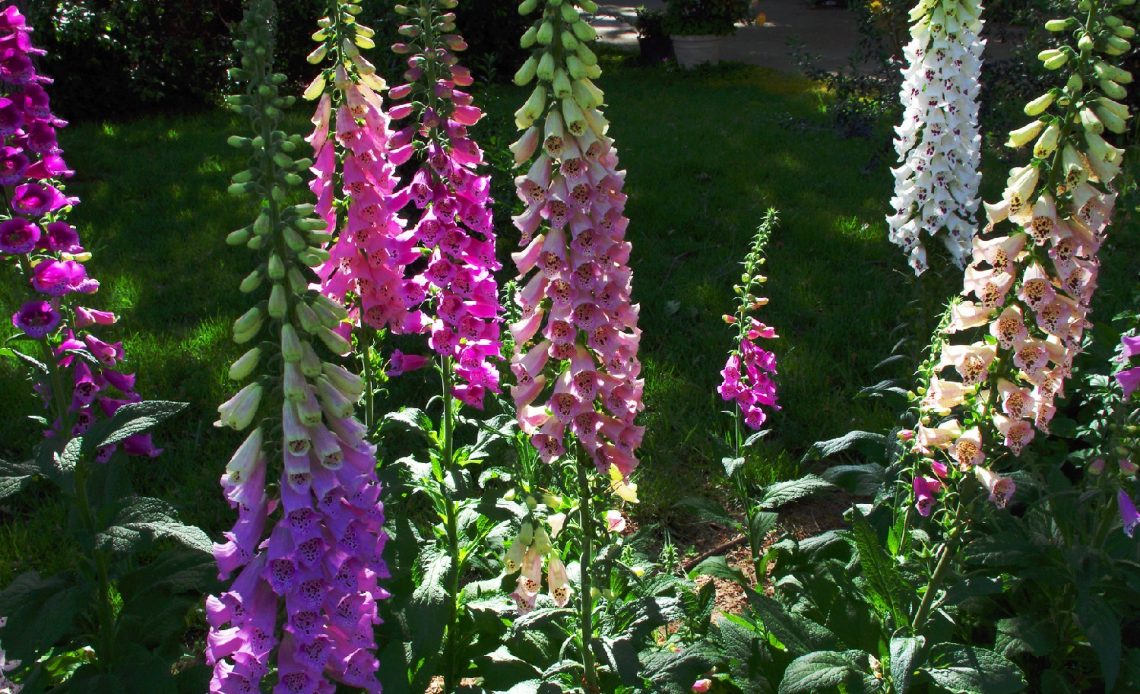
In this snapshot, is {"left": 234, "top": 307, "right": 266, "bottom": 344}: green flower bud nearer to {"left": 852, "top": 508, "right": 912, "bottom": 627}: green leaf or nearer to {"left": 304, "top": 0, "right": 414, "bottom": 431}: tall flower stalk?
{"left": 304, "top": 0, "right": 414, "bottom": 431}: tall flower stalk

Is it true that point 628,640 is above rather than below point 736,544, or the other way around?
above

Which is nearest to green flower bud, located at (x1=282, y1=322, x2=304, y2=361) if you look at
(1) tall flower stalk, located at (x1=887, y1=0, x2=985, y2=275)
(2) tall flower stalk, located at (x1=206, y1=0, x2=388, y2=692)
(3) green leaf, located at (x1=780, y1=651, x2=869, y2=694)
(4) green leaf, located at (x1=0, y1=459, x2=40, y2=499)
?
(2) tall flower stalk, located at (x1=206, y1=0, x2=388, y2=692)

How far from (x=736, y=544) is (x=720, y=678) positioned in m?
1.09

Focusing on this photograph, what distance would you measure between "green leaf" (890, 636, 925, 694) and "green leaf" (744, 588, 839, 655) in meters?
0.22

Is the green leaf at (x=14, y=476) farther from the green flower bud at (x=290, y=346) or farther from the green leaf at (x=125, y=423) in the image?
the green flower bud at (x=290, y=346)

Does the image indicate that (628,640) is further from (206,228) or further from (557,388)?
(206,228)

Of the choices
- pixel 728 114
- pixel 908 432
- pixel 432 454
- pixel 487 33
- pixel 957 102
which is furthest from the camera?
pixel 487 33

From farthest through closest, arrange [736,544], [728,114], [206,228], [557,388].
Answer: [728,114]
[206,228]
[736,544]
[557,388]

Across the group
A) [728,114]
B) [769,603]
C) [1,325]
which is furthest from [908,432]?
[728,114]

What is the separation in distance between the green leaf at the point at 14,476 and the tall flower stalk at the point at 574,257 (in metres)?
1.33

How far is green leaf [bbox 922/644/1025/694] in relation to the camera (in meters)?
2.29

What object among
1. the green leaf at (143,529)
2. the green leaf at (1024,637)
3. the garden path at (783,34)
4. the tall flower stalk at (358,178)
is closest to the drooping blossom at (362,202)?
the tall flower stalk at (358,178)

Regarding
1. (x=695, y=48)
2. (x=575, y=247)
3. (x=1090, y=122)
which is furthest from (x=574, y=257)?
(x=695, y=48)

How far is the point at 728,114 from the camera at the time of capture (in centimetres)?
1020
